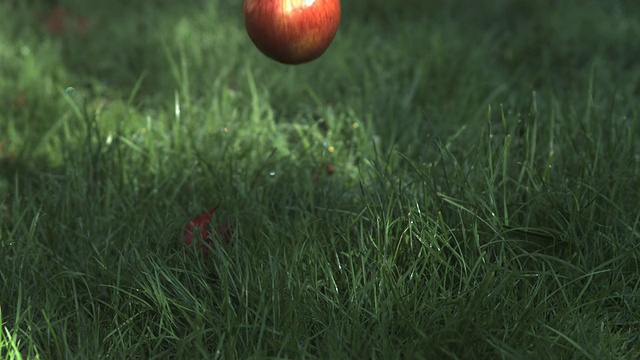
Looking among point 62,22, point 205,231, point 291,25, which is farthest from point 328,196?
point 62,22

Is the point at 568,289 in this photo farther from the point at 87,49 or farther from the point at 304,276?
the point at 87,49

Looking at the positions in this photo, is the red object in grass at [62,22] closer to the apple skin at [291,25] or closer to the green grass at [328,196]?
the green grass at [328,196]

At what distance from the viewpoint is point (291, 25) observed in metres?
1.77

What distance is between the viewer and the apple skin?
177 centimetres

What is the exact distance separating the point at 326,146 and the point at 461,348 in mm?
1102

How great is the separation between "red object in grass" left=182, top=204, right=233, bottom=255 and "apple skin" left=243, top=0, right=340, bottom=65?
23.4 inches

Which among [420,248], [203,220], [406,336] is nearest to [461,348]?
[406,336]

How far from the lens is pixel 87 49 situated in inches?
159

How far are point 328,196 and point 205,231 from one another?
1.59 feet

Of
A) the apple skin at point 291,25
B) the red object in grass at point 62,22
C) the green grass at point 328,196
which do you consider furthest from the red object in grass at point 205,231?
the red object in grass at point 62,22

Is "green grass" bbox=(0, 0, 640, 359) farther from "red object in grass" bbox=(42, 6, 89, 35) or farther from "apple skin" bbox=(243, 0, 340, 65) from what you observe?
"apple skin" bbox=(243, 0, 340, 65)

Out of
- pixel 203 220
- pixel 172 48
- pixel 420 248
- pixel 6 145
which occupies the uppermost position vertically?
pixel 172 48

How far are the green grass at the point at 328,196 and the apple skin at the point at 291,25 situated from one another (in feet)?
1.67

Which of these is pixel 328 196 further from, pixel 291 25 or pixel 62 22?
pixel 62 22
